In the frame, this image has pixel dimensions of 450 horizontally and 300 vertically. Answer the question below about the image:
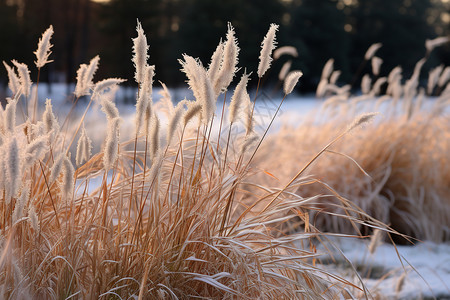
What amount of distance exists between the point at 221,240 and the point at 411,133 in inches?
A: 123

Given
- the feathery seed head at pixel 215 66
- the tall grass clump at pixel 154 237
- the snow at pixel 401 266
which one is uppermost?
the feathery seed head at pixel 215 66

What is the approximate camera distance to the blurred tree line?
2167 cm

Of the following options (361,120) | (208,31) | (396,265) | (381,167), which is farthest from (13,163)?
(208,31)

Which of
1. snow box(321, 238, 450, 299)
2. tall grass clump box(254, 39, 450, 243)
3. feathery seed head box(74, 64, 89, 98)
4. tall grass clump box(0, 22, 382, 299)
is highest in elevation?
feathery seed head box(74, 64, 89, 98)

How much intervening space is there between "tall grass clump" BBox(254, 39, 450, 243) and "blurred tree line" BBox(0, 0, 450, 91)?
17492 millimetres

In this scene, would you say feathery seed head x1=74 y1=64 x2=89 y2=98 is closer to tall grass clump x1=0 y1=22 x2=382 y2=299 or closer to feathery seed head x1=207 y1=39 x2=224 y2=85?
tall grass clump x1=0 y1=22 x2=382 y2=299

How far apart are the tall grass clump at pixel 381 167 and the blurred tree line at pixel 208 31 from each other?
689 inches

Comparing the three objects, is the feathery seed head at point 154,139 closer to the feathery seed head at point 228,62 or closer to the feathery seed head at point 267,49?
the feathery seed head at point 228,62

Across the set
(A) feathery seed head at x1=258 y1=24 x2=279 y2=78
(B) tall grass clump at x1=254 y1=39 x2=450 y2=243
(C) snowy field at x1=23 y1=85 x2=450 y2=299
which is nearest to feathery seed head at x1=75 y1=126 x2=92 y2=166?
(A) feathery seed head at x1=258 y1=24 x2=279 y2=78

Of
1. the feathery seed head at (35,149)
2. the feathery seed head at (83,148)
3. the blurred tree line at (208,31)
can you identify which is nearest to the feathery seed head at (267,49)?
the feathery seed head at (83,148)

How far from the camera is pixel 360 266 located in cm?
320

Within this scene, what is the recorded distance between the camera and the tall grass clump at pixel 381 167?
3.78 metres

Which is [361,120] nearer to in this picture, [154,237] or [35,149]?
[154,237]

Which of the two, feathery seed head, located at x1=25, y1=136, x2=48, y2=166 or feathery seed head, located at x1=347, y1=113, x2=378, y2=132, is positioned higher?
feathery seed head, located at x1=347, y1=113, x2=378, y2=132
